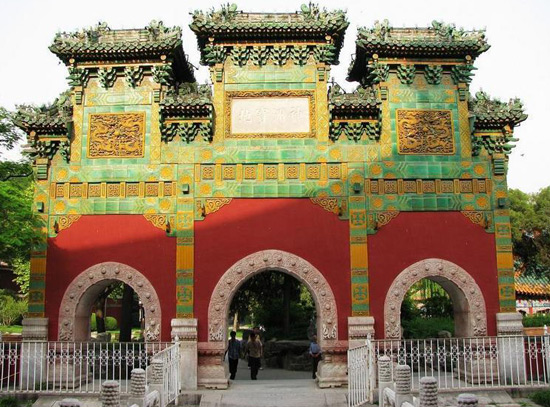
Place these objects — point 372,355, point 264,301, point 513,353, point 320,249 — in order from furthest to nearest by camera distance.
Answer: point 264,301, point 320,249, point 513,353, point 372,355

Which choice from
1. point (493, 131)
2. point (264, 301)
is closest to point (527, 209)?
point (264, 301)

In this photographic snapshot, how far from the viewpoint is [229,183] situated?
46.1ft

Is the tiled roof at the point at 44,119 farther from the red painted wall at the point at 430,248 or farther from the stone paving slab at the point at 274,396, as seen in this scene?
the red painted wall at the point at 430,248

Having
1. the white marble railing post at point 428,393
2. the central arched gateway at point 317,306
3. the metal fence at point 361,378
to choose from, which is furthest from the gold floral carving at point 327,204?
the white marble railing post at point 428,393

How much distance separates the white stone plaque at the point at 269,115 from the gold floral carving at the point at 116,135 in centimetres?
230

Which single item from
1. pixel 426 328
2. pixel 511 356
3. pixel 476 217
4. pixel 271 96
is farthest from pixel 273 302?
pixel 511 356

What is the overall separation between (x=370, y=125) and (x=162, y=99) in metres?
5.10

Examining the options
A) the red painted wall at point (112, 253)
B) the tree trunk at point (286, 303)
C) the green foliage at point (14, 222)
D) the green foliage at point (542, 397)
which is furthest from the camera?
the tree trunk at point (286, 303)

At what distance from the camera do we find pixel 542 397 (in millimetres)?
11625

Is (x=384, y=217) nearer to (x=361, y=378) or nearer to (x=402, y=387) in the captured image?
(x=361, y=378)

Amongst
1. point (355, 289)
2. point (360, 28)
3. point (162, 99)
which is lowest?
point (355, 289)

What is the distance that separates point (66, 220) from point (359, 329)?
24.0 ft

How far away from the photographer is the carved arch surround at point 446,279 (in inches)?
530

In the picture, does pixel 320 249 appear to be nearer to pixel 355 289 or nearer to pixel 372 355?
pixel 355 289
